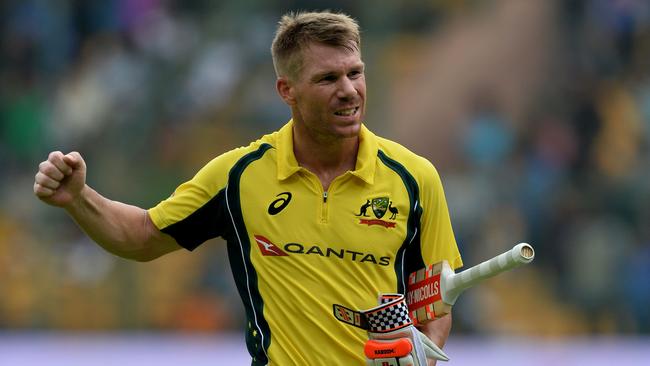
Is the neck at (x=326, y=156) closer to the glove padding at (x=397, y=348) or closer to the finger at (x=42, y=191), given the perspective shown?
the glove padding at (x=397, y=348)

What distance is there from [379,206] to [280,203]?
0.42m

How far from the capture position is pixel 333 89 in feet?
17.8

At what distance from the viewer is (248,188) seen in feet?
18.3

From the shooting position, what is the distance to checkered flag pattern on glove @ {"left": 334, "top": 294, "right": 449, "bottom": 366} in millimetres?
5164

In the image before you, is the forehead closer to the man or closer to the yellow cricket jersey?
the man

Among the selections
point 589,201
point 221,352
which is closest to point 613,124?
point 589,201

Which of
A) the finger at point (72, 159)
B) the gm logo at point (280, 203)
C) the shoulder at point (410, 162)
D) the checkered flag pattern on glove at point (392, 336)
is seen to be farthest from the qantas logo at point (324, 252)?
the finger at point (72, 159)

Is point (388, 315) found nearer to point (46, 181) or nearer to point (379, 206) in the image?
point (379, 206)

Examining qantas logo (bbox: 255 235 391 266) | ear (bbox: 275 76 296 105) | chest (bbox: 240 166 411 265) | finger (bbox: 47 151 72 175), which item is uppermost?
ear (bbox: 275 76 296 105)

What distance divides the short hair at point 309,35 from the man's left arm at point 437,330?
1.24 m

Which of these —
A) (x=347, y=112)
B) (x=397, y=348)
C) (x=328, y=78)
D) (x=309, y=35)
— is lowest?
(x=397, y=348)

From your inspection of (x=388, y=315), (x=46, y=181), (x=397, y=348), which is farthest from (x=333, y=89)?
(x=46, y=181)

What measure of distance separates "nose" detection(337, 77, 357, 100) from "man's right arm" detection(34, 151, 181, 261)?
1033mm

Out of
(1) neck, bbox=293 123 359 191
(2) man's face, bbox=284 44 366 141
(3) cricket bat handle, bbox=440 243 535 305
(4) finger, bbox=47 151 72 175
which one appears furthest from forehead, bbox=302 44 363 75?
(4) finger, bbox=47 151 72 175
